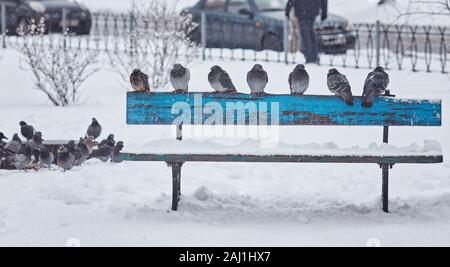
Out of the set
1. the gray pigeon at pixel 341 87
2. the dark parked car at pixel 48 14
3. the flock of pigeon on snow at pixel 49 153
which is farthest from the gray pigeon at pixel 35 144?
the dark parked car at pixel 48 14

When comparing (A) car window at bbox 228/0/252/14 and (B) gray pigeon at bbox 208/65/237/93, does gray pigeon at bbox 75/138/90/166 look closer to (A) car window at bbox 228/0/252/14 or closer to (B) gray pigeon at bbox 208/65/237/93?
(B) gray pigeon at bbox 208/65/237/93

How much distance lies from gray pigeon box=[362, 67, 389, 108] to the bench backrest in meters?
0.05

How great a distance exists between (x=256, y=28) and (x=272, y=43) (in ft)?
1.29

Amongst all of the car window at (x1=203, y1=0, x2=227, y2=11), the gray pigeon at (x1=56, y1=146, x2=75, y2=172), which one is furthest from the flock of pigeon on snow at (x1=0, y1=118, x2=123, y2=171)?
the car window at (x1=203, y1=0, x2=227, y2=11)

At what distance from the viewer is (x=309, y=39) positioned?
16.0 meters

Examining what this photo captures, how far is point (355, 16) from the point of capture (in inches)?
1205

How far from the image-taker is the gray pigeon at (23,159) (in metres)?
9.40

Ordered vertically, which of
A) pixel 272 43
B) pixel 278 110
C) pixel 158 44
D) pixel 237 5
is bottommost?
pixel 278 110

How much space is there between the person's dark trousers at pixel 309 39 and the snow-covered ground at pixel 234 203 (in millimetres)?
5062

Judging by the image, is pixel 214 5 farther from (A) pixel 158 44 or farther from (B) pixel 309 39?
(A) pixel 158 44

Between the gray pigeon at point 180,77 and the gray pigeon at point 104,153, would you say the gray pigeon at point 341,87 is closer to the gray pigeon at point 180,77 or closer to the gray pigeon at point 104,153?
the gray pigeon at point 180,77

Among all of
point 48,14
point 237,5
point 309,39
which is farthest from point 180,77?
point 48,14

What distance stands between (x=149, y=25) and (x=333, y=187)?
784 cm
